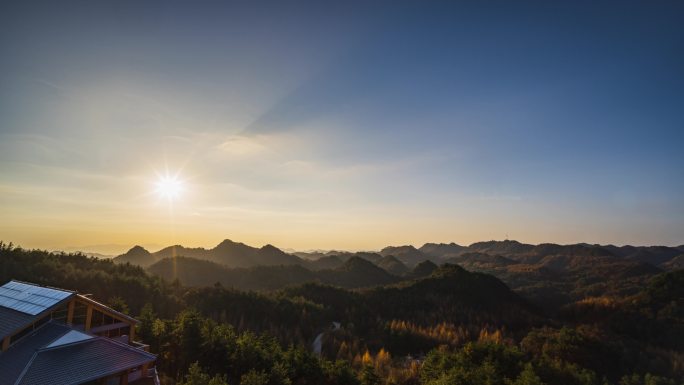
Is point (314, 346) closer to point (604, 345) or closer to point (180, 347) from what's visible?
point (180, 347)

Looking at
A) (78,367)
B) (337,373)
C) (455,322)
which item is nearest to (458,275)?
(455,322)

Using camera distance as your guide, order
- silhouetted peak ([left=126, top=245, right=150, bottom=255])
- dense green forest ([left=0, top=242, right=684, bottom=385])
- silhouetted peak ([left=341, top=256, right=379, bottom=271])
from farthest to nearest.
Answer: silhouetted peak ([left=126, top=245, right=150, bottom=255]), silhouetted peak ([left=341, top=256, right=379, bottom=271]), dense green forest ([left=0, top=242, right=684, bottom=385])

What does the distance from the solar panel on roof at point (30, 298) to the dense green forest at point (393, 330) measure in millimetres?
9068

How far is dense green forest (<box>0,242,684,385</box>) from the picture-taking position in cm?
2609

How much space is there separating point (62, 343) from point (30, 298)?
6174 millimetres

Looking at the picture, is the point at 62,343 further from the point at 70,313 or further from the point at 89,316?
the point at 89,316

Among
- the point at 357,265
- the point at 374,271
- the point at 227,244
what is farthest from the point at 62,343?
the point at 227,244

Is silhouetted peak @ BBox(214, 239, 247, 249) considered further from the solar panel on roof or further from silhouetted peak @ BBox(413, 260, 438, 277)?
the solar panel on roof

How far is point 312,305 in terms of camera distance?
193ft

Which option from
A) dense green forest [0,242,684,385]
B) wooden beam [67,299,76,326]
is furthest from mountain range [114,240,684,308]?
wooden beam [67,299,76,326]

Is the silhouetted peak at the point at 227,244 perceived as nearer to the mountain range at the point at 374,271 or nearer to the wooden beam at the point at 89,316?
the mountain range at the point at 374,271

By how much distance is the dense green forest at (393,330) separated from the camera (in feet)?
85.6

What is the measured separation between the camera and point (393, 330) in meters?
47.9

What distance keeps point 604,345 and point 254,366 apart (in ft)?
124
